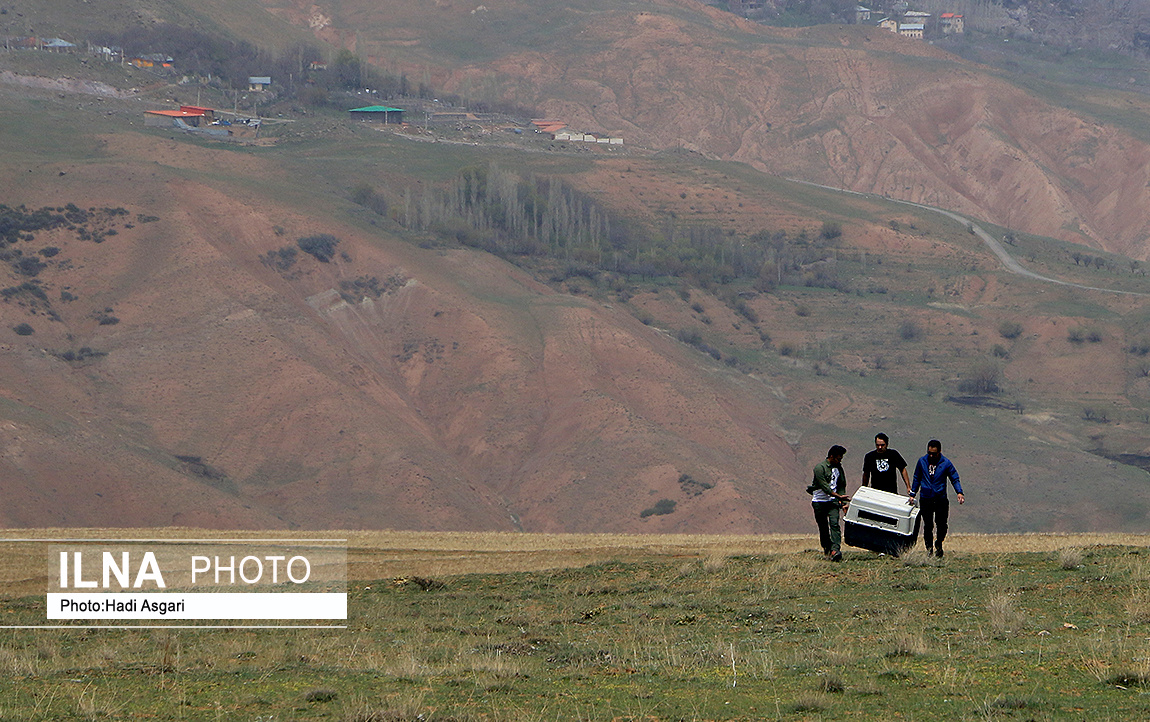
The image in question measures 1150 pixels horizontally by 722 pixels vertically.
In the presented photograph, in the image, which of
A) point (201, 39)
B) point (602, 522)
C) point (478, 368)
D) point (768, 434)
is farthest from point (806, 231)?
point (201, 39)

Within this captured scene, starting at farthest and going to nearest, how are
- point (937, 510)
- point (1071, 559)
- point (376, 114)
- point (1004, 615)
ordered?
point (376, 114), point (1071, 559), point (937, 510), point (1004, 615)

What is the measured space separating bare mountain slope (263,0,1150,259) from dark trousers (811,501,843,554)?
143316 millimetres

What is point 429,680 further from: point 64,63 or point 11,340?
point 64,63

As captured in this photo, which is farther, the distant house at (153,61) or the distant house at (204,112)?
the distant house at (153,61)

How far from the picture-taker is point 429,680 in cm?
1186

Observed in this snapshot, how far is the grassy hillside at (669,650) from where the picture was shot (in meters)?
10.7

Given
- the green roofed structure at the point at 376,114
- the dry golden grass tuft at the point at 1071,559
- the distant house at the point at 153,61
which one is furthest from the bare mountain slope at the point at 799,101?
the dry golden grass tuft at the point at 1071,559

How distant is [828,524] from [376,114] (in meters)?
118

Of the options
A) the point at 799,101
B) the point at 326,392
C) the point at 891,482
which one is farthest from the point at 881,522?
the point at 799,101

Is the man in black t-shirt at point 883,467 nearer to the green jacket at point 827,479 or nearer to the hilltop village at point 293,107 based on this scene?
the green jacket at point 827,479

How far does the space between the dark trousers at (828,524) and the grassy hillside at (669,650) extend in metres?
0.34

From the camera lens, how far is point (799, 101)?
173 metres

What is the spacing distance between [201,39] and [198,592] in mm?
130058

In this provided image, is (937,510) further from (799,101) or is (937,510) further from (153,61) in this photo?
(799,101)
